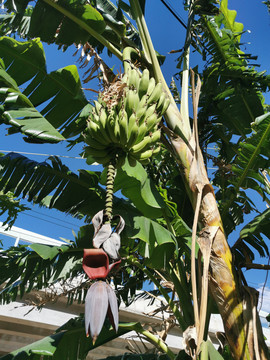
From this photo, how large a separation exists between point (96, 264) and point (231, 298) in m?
0.95

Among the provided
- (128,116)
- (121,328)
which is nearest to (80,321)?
(121,328)

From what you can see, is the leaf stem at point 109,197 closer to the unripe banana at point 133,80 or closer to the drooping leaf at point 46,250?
the unripe banana at point 133,80

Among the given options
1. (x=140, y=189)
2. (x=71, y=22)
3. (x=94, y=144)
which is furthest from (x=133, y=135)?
(x=71, y=22)

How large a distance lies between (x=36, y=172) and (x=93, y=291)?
1.23m

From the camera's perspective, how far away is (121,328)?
1.69 m

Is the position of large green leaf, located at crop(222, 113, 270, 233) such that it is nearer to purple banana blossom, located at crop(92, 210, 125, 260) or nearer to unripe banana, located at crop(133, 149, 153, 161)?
unripe banana, located at crop(133, 149, 153, 161)

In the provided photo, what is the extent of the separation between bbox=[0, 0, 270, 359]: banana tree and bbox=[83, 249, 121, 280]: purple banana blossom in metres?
0.41

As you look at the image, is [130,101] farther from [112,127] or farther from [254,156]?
[254,156]

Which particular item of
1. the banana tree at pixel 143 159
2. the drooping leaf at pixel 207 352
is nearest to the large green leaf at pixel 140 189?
the banana tree at pixel 143 159

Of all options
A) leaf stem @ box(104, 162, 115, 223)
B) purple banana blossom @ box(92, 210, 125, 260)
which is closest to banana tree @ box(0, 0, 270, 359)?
leaf stem @ box(104, 162, 115, 223)

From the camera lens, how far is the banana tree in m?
1.13

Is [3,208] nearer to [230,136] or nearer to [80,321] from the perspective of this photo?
[80,321]

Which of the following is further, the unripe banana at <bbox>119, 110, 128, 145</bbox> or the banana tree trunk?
the banana tree trunk

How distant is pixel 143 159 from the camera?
1.08m
